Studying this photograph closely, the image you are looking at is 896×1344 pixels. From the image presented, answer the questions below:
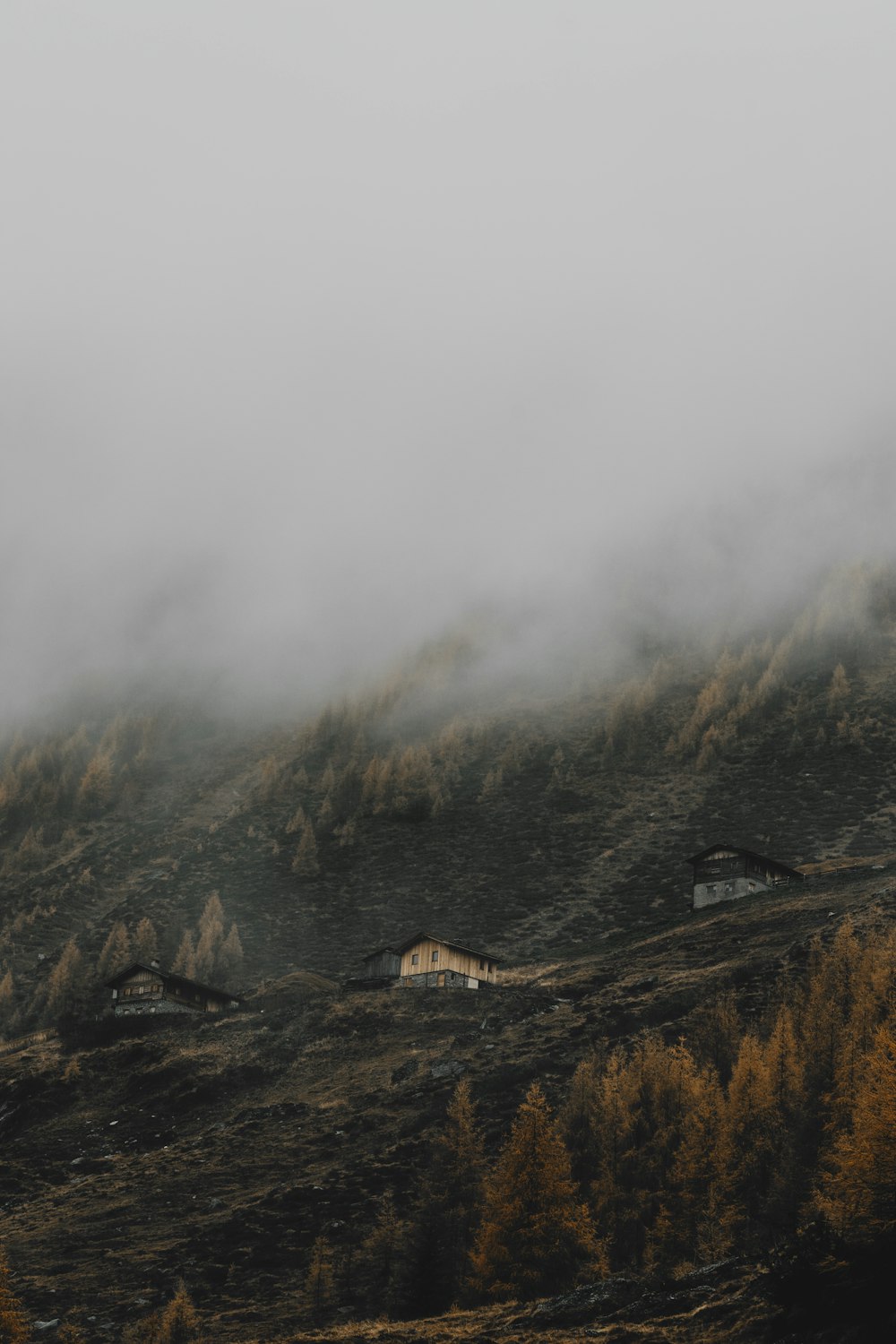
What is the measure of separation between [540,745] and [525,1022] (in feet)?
279

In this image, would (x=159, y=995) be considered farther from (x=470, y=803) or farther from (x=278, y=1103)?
(x=470, y=803)

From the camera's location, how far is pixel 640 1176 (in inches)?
1576

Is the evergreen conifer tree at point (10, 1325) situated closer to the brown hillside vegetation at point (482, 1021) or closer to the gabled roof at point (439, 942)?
the brown hillside vegetation at point (482, 1021)

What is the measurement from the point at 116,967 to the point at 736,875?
57.3m

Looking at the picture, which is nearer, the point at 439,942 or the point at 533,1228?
the point at 533,1228

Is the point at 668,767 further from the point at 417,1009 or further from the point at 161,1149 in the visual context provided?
the point at 161,1149

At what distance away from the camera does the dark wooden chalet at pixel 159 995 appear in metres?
86.8

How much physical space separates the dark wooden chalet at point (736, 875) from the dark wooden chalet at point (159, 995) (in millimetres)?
38556

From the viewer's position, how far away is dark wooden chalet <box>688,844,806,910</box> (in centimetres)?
8600

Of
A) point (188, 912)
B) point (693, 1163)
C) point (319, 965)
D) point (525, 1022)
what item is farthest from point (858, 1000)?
point (188, 912)

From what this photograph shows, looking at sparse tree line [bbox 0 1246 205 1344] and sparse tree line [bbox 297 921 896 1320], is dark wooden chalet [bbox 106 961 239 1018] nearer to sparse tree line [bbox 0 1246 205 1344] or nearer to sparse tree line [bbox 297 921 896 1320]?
sparse tree line [bbox 297 921 896 1320]

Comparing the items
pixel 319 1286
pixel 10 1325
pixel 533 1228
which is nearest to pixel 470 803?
pixel 319 1286

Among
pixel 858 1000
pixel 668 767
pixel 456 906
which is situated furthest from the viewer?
pixel 668 767

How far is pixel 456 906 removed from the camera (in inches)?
4168
